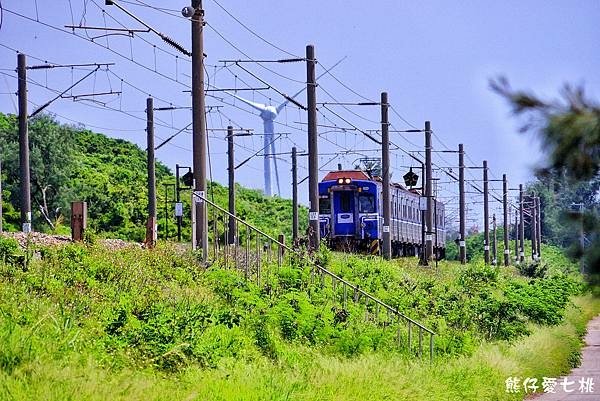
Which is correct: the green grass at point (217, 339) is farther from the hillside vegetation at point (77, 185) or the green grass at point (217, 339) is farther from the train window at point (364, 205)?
the hillside vegetation at point (77, 185)

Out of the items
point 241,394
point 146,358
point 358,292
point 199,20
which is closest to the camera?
point 241,394

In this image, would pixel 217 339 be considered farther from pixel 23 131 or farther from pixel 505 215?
pixel 505 215

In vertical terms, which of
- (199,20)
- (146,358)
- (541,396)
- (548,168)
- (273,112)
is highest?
→ (273,112)

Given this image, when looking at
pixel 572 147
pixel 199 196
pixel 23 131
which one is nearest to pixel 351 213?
pixel 23 131

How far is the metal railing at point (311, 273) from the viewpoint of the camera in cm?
1873

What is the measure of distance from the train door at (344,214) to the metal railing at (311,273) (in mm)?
22624

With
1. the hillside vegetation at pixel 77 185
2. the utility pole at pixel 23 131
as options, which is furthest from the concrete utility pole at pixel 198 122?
the hillside vegetation at pixel 77 185

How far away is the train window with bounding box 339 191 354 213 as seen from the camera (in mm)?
44812

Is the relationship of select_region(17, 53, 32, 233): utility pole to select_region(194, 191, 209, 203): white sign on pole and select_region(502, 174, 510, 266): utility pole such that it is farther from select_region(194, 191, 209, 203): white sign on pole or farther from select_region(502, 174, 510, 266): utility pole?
select_region(502, 174, 510, 266): utility pole

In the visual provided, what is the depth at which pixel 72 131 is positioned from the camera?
6231cm

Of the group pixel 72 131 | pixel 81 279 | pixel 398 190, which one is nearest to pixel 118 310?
pixel 81 279

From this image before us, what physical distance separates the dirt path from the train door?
17892mm

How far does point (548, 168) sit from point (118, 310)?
9.08 meters

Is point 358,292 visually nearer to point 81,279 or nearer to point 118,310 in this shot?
point 81,279
